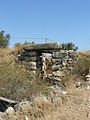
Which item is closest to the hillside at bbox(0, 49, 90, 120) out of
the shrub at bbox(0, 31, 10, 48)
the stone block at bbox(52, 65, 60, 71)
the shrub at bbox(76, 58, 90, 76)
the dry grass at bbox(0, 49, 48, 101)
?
the dry grass at bbox(0, 49, 48, 101)

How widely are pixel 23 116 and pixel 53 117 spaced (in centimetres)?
61

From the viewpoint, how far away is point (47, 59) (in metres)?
11.6

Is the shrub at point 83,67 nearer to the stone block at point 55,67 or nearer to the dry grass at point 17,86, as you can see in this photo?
the stone block at point 55,67

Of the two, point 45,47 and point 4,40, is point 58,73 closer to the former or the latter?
point 45,47

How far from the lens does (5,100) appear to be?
7.02 m

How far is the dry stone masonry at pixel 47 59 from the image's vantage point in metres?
11.1

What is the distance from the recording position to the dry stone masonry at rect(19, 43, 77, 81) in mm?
11109

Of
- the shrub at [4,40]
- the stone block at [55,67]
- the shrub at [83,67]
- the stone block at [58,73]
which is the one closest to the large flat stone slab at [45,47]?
the stone block at [55,67]

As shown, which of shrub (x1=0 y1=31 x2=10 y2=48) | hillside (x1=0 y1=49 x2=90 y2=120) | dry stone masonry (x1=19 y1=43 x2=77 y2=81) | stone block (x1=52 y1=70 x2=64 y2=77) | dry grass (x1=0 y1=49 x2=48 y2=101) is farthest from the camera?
shrub (x1=0 y1=31 x2=10 y2=48)

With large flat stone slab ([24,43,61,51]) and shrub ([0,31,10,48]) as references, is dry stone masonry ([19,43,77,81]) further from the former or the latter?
shrub ([0,31,10,48])

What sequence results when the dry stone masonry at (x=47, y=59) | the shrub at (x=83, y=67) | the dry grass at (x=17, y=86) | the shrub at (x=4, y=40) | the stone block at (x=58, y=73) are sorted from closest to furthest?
the dry grass at (x=17, y=86) → the stone block at (x=58, y=73) → the dry stone masonry at (x=47, y=59) → the shrub at (x=83, y=67) → the shrub at (x=4, y=40)

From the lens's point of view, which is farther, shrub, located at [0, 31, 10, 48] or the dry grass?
shrub, located at [0, 31, 10, 48]

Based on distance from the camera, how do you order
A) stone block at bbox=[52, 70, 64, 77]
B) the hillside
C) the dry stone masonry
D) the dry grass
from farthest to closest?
the dry stone masonry
stone block at bbox=[52, 70, 64, 77]
the dry grass
the hillside

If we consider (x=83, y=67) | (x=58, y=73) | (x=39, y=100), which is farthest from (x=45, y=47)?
(x=39, y=100)
